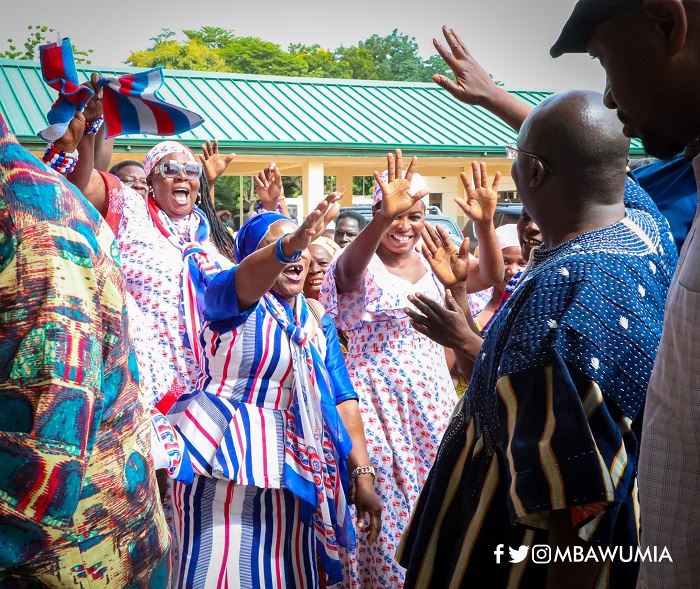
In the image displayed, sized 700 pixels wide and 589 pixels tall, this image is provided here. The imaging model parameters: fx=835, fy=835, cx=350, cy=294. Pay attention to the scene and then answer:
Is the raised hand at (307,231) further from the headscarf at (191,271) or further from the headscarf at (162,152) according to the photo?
the headscarf at (162,152)

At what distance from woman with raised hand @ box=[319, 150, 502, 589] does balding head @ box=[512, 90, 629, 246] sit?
2.26 metres

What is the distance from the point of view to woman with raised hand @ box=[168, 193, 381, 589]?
3.33 meters

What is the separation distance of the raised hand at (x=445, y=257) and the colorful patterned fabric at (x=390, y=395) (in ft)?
1.71

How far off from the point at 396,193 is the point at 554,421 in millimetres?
2735

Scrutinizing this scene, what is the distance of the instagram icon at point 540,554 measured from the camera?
6.07 ft

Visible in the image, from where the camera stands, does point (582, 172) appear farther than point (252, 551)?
No

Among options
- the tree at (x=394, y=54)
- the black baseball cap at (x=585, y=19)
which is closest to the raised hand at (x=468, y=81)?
the black baseball cap at (x=585, y=19)

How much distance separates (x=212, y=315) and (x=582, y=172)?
185 centimetres

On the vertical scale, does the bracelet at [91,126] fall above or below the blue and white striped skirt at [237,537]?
above

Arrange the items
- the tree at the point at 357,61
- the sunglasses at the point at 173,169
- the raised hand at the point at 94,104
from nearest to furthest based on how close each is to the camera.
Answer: the raised hand at the point at 94,104 → the sunglasses at the point at 173,169 → the tree at the point at 357,61

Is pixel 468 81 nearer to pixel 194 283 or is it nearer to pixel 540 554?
pixel 540 554

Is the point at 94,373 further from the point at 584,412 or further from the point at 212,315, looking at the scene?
the point at 212,315

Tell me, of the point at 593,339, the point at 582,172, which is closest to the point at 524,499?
the point at 593,339

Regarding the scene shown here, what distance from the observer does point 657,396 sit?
1.39 meters
